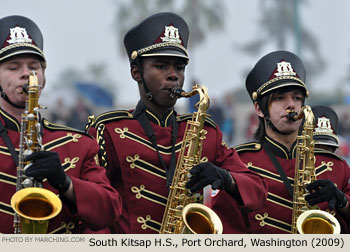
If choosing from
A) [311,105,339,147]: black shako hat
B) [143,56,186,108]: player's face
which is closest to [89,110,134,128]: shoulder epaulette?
[143,56,186,108]: player's face

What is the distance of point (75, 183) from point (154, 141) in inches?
42.7

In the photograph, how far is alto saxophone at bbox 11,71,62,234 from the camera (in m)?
6.18

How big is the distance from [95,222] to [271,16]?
47.3 m

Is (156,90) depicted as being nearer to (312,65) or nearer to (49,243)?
(49,243)

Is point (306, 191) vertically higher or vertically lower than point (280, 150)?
lower

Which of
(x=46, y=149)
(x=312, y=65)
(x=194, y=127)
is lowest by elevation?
(x=46, y=149)

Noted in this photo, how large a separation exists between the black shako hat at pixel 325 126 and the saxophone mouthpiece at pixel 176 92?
2.43 m

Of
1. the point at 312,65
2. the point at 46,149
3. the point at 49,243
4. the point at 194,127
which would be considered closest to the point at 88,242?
the point at 49,243

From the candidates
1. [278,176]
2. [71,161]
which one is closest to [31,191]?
[71,161]

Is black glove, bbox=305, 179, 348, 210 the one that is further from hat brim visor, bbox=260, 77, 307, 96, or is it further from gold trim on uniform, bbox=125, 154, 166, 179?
gold trim on uniform, bbox=125, 154, 166, 179

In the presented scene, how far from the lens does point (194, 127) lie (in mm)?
7434

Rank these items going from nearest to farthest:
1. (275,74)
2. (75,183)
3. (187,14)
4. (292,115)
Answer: (75,183) < (292,115) < (275,74) < (187,14)

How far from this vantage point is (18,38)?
6770mm

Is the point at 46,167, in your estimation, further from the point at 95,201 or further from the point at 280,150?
the point at 280,150
